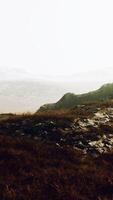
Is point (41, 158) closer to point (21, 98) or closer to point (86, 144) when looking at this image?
point (86, 144)

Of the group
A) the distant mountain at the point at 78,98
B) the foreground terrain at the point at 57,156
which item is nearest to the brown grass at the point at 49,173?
the foreground terrain at the point at 57,156

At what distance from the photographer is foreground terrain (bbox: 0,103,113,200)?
9.91 meters

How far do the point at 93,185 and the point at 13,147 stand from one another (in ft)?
12.2

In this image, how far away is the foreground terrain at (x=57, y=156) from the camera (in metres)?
9.91

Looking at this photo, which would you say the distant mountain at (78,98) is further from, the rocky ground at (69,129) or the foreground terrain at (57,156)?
the rocky ground at (69,129)

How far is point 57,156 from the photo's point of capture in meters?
12.4

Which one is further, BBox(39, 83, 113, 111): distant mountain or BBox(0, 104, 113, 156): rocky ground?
BBox(39, 83, 113, 111): distant mountain

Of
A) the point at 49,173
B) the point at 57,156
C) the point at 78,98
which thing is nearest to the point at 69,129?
the point at 57,156

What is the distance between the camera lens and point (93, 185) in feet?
33.7

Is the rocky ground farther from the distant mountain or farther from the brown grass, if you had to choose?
the distant mountain

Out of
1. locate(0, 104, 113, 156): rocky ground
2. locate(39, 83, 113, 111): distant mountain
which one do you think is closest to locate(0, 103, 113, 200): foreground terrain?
locate(0, 104, 113, 156): rocky ground

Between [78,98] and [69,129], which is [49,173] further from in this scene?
[78,98]

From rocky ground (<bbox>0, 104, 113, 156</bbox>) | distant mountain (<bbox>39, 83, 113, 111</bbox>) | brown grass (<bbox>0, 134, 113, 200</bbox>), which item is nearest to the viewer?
brown grass (<bbox>0, 134, 113, 200</bbox>)

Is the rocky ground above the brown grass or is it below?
above
